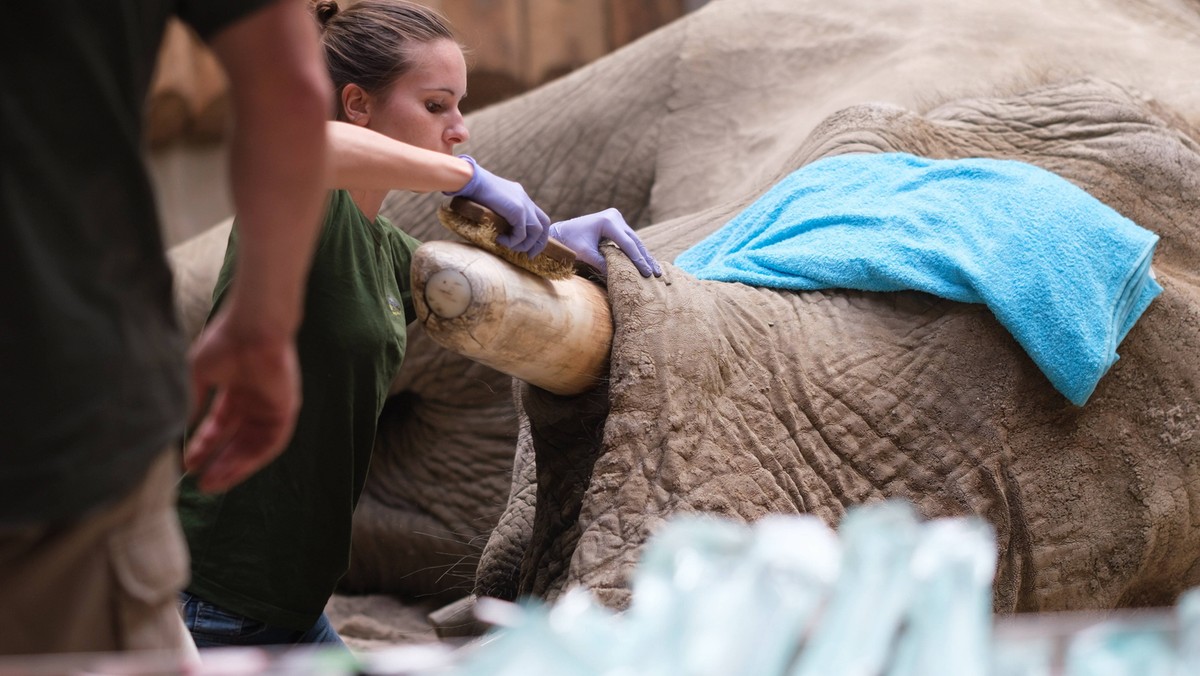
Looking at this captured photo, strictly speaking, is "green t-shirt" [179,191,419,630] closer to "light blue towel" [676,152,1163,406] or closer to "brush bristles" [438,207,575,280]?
"brush bristles" [438,207,575,280]

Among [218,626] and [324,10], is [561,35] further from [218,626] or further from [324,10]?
[218,626]

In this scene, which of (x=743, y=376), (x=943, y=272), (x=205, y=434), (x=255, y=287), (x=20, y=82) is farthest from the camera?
(x=943, y=272)

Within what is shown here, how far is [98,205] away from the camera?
0.87 meters

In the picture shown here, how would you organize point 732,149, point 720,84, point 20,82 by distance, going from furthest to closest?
1. point 720,84
2. point 732,149
3. point 20,82

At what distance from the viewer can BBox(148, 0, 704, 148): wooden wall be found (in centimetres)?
508

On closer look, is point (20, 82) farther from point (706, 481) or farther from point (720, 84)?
point (720, 84)

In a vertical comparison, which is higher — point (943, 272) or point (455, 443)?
point (943, 272)

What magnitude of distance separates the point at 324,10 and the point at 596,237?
0.49 metres

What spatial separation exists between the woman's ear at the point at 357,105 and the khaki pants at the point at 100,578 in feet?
2.60

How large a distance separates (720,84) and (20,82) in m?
2.28

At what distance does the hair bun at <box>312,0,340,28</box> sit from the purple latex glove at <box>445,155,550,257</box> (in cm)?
46

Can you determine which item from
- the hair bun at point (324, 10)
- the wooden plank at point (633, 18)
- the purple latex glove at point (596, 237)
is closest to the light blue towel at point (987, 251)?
the purple latex glove at point (596, 237)

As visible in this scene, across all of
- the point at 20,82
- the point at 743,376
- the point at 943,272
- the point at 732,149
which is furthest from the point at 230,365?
the point at 732,149

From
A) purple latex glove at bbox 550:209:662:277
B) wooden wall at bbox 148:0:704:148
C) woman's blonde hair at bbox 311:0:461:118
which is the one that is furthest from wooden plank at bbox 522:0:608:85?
purple latex glove at bbox 550:209:662:277
